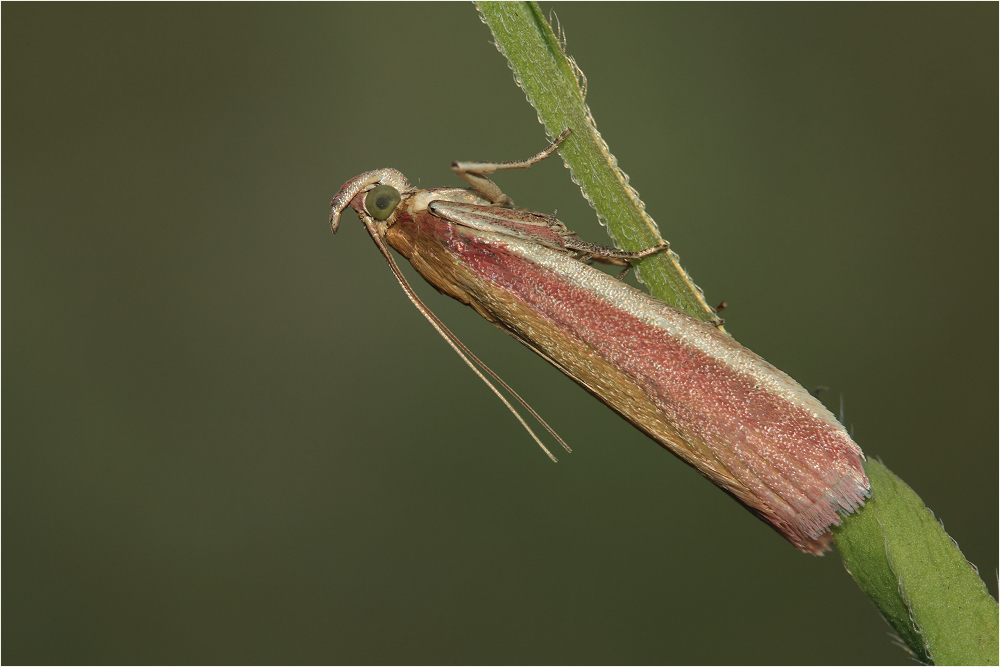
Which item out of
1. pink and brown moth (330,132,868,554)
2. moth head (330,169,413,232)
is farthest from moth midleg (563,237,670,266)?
moth head (330,169,413,232)

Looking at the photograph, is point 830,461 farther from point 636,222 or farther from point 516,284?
point 516,284

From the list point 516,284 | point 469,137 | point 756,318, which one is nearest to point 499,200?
point 516,284

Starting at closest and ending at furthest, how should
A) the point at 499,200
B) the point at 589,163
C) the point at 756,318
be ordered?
the point at 589,163 → the point at 499,200 → the point at 756,318

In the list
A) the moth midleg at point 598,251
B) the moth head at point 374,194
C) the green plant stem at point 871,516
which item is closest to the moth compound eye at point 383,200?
the moth head at point 374,194

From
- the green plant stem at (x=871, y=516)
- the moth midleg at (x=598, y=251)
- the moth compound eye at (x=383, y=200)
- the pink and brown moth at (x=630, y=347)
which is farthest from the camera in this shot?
the moth compound eye at (x=383, y=200)

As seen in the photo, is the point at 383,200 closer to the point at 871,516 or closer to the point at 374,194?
the point at 374,194

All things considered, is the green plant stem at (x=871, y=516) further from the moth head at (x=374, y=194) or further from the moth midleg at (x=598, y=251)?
the moth head at (x=374, y=194)
